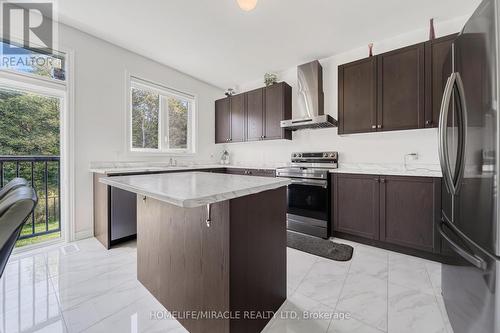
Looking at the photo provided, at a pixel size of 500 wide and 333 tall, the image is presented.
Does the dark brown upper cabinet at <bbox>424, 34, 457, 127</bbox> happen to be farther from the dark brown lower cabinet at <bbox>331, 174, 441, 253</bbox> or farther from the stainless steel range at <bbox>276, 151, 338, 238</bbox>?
the stainless steel range at <bbox>276, 151, 338, 238</bbox>

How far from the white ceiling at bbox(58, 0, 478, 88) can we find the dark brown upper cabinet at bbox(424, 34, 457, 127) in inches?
15.1

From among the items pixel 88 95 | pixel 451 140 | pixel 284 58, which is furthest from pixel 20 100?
pixel 451 140

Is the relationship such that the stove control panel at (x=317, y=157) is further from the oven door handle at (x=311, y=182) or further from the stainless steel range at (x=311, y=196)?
the oven door handle at (x=311, y=182)

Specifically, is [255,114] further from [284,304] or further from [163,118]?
[284,304]

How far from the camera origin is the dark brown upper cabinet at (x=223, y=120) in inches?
171

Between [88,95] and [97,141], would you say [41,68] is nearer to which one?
[88,95]

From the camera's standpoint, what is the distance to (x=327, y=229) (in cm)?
280

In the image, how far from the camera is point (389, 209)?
240cm

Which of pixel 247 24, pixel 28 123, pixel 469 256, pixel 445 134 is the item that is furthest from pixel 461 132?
pixel 28 123

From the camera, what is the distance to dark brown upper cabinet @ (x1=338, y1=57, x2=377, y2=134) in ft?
8.77

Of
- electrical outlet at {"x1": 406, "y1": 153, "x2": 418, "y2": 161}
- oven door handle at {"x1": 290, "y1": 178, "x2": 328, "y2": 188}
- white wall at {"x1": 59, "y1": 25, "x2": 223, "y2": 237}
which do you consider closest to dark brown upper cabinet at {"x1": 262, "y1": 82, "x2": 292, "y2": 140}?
oven door handle at {"x1": 290, "y1": 178, "x2": 328, "y2": 188}

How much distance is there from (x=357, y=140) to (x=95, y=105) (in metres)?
3.68

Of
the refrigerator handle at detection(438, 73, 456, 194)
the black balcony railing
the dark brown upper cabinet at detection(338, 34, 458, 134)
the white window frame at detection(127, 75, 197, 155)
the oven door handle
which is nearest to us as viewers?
the refrigerator handle at detection(438, 73, 456, 194)

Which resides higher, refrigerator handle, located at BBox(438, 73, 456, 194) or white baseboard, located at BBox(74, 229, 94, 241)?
refrigerator handle, located at BBox(438, 73, 456, 194)
